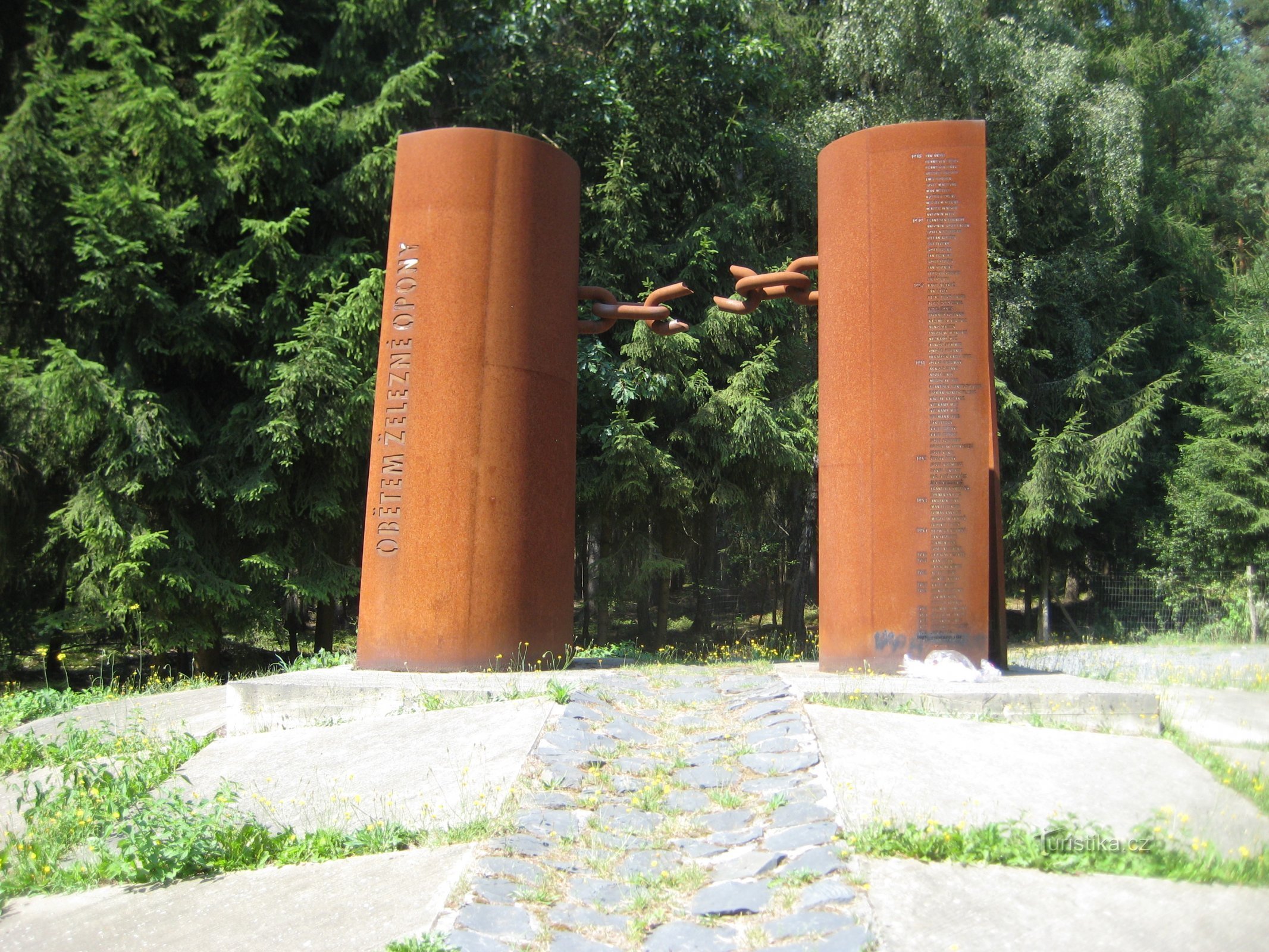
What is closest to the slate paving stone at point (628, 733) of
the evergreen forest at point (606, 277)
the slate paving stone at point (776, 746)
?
the slate paving stone at point (776, 746)

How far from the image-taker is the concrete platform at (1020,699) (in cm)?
558

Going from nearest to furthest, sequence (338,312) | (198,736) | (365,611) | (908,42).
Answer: (198,736), (365,611), (338,312), (908,42)

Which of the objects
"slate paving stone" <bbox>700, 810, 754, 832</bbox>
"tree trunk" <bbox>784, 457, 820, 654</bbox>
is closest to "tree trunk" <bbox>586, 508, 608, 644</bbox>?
"tree trunk" <bbox>784, 457, 820, 654</bbox>

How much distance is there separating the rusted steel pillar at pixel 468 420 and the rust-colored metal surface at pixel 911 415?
2161mm

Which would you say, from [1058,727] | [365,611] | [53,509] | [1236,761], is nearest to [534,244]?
[365,611]

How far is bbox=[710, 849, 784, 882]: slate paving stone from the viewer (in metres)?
3.82

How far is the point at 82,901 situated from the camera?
163 inches

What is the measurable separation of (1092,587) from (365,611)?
49.8ft

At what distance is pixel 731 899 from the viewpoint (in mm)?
3646

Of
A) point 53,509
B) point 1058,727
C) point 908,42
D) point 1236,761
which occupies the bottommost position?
point 1058,727

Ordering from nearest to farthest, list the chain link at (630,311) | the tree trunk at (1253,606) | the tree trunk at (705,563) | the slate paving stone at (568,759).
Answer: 1. the tree trunk at (1253,606)
2. the slate paving stone at (568,759)
3. the chain link at (630,311)
4. the tree trunk at (705,563)

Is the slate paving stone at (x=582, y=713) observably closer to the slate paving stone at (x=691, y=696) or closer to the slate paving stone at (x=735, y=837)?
the slate paving stone at (x=691, y=696)

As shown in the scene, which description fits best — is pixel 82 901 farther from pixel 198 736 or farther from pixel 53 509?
pixel 53 509

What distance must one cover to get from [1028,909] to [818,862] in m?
0.75
